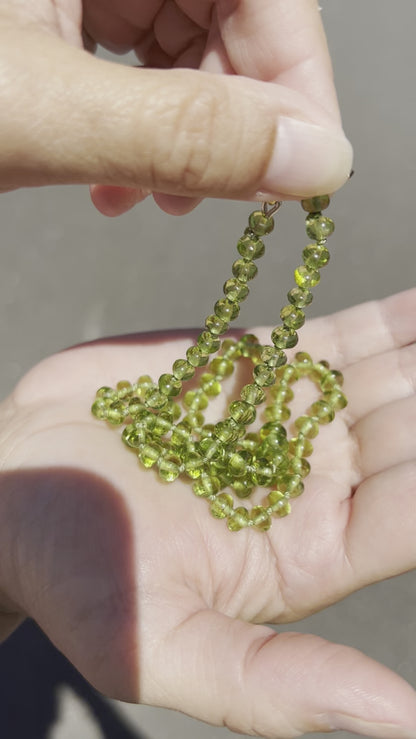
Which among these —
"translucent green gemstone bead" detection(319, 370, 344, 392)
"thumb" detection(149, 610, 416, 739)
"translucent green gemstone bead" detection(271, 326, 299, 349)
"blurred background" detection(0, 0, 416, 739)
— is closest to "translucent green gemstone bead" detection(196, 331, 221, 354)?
"translucent green gemstone bead" detection(271, 326, 299, 349)

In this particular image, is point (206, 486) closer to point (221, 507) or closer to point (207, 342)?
point (221, 507)

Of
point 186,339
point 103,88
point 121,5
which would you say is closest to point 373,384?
point 186,339

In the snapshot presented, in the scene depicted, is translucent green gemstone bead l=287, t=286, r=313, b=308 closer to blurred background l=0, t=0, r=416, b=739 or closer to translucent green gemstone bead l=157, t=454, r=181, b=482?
translucent green gemstone bead l=157, t=454, r=181, b=482

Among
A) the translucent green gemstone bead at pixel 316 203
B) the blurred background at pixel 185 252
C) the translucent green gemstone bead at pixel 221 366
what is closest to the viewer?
the translucent green gemstone bead at pixel 316 203

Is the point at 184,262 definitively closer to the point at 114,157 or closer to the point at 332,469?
the point at 332,469

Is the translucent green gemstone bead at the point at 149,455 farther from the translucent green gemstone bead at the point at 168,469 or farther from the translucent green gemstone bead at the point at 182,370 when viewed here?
the translucent green gemstone bead at the point at 182,370

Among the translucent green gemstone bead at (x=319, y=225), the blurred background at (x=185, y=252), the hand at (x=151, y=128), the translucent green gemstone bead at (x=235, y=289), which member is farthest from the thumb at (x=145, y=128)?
the blurred background at (x=185, y=252)
